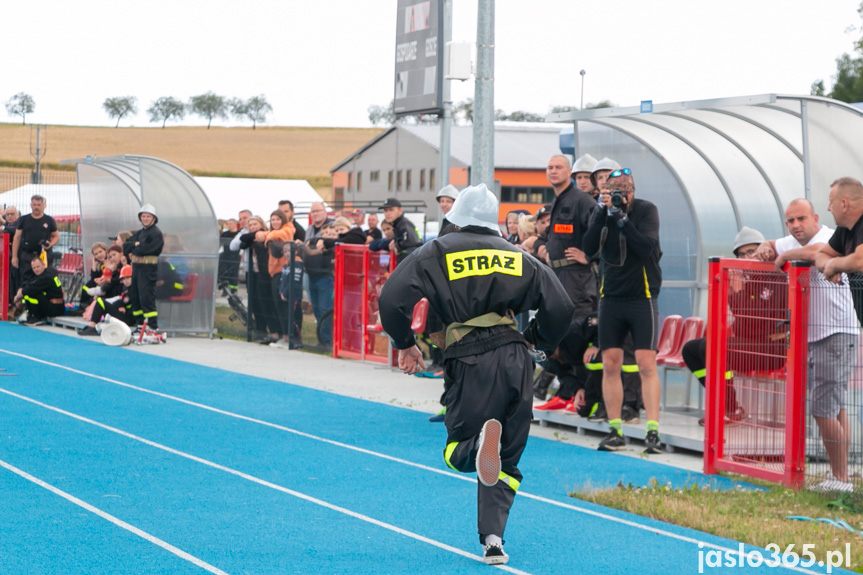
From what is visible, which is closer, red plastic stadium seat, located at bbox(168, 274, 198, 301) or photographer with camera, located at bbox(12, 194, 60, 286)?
red plastic stadium seat, located at bbox(168, 274, 198, 301)

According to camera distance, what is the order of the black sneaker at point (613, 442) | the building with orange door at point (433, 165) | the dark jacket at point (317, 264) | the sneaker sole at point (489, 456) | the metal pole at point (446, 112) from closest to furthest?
the sneaker sole at point (489, 456), the black sneaker at point (613, 442), the metal pole at point (446, 112), the dark jacket at point (317, 264), the building with orange door at point (433, 165)

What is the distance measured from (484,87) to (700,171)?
101 inches

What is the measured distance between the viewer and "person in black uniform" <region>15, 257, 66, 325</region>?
A: 21.9m

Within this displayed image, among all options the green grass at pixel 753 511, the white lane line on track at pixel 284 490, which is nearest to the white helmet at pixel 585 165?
the green grass at pixel 753 511

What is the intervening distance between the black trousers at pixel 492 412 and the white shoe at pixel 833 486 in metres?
2.69

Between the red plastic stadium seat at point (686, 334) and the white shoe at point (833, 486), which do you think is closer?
the white shoe at point (833, 486)

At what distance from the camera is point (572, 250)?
10352 millimetres

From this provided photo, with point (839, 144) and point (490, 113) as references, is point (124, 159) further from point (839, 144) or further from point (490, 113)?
point (839, 144)

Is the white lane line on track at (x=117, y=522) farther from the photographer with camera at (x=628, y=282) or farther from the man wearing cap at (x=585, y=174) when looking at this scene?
the man wearing cap at (x=585, y=174)

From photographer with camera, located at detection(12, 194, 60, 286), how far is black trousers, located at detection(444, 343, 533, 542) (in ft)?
57.0

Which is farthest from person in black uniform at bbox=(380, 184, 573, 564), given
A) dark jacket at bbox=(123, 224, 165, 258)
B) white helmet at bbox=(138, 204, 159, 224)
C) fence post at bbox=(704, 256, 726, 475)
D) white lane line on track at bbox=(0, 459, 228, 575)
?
white helmet at bbox=(138, 204, 159, 224)

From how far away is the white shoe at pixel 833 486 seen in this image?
7.59 metres

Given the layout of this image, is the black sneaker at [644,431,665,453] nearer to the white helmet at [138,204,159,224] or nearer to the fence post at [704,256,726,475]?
the fence post at [704,256,726,475]

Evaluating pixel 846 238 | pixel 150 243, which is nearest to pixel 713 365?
pixel 846 238
